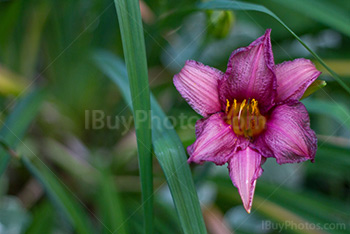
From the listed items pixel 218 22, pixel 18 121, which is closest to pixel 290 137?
pixel 218 22

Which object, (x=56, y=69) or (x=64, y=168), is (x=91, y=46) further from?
(x=64, y=168)

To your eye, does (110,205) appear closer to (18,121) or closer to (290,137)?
(18,121)

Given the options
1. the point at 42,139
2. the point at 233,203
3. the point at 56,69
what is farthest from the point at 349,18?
the point at 42,139

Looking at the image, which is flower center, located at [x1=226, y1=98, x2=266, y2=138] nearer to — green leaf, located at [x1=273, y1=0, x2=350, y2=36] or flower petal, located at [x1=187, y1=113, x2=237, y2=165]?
flower petal, located at [x1=187, y1=113, x2=237, y2=165]

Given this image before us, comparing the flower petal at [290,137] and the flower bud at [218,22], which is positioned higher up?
the flower bud at [218,22]

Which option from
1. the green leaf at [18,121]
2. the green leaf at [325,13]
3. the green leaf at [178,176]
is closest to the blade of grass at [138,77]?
the green leaf at [178,176]

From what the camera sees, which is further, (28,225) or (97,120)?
(97,120)

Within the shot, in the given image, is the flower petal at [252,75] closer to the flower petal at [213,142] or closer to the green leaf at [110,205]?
the flower petal at [213,142]
